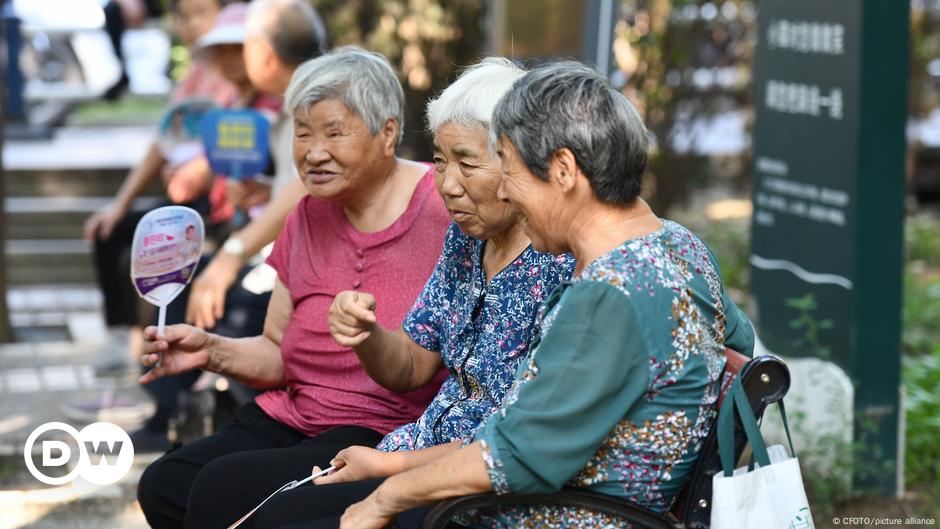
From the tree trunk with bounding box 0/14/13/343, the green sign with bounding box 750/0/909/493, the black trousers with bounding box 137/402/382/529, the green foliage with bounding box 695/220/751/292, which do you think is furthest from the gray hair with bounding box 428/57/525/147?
the green foliage with bounding box 695/220/751/292

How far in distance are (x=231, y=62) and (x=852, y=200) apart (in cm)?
235

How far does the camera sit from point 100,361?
647 cm

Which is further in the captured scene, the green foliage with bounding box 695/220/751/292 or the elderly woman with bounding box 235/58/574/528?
the green foliage with bounding box 695/220/751/292

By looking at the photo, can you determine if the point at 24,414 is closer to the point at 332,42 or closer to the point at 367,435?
the point at 367,435

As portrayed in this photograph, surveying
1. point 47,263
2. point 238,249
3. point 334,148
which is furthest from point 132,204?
point 334,148

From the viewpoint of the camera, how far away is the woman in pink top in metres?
3.24

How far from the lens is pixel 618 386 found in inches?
88.4

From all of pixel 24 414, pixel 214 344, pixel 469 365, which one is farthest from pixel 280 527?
pixel 24 414

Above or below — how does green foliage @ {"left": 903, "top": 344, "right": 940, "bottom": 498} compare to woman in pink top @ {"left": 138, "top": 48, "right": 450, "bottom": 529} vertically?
below

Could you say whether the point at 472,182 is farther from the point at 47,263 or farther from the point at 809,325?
the point at 47,263

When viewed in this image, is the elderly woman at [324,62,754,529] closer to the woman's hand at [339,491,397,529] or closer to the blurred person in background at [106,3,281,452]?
the woman's hand at [339,491,397,529]

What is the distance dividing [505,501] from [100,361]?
14.8 ft

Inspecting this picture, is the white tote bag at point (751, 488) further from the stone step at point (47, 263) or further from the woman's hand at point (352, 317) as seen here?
the stone step at point (47, 263)

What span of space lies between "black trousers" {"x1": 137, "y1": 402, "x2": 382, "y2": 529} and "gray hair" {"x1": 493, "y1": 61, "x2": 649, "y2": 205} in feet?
3.41
